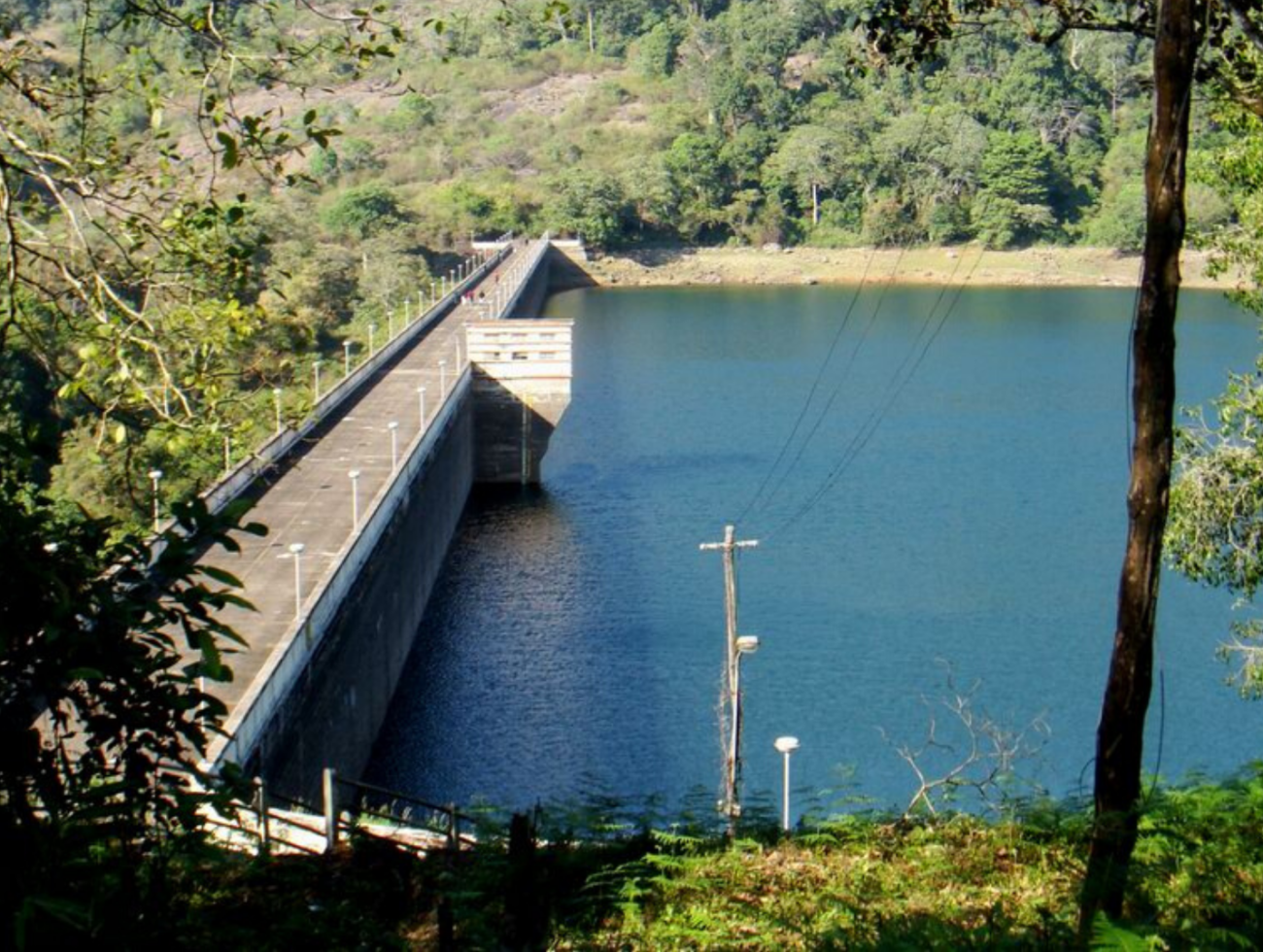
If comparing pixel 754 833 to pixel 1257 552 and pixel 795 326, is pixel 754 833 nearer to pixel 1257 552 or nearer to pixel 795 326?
pixel 1257 552

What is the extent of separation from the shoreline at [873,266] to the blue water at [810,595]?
26.6 m

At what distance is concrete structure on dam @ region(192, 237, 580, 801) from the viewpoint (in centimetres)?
1590

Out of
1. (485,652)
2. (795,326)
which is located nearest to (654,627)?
(485,652)

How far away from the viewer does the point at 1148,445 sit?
6605mm

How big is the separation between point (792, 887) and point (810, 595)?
60.7ft

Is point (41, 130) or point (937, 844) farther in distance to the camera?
point (937, 844)

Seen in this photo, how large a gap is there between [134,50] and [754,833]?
4750mm

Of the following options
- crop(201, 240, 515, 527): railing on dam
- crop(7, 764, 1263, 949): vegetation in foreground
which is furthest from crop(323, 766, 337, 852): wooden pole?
crop(201, 240, 515, 527): railing on dam

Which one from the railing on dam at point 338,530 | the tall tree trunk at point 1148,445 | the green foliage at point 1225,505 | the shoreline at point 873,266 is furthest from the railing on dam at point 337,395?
the shoreline at point 873,266

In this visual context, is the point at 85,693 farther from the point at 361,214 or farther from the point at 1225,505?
the point at 361,214

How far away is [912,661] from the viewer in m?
22.6

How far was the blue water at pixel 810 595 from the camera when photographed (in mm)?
19719

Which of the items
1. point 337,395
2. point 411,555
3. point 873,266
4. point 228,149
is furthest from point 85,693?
point 873,266

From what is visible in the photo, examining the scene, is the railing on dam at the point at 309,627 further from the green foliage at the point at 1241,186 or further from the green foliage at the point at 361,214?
the green foliage at the point at 361,214
